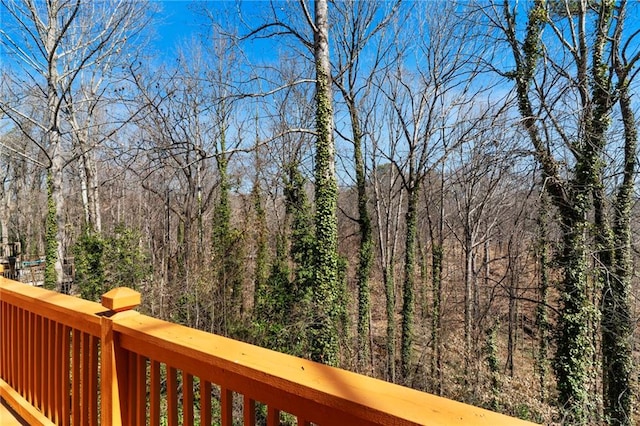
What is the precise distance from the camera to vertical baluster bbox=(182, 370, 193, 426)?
3.94 ft

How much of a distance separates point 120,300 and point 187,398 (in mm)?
518

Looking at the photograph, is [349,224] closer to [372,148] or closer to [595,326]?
[372,148]

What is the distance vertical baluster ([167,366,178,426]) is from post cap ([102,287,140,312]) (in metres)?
0.40

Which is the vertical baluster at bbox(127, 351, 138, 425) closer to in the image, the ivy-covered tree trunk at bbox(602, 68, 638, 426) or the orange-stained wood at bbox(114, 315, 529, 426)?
the orange-stained wood at bbox(114, 315, 529, 426)

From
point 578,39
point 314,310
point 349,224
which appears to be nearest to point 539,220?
point 578,39

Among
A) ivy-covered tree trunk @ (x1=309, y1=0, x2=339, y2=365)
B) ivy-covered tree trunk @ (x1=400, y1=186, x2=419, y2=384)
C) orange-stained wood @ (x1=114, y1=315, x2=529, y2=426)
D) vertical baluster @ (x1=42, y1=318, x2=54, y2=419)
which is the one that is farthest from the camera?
ivy-covered tree trunk @ (x1=400, y1=186, x2=419, y2=384)

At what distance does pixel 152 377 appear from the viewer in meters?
1.38

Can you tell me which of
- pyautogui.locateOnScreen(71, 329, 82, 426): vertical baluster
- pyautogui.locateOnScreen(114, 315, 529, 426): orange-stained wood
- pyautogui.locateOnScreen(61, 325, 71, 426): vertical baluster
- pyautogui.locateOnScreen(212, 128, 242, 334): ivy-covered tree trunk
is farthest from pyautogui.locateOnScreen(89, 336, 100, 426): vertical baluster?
pyautogui.locateOnScreen(212, 128, 242, 334): ivy-covered tree trunk

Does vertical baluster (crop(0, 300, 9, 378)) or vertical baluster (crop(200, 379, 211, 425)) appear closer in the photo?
vertical baluster (crop(200, 379, 211, 425))

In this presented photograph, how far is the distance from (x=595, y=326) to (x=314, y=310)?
17.7 feet

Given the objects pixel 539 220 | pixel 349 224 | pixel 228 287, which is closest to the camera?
pixel 539 220

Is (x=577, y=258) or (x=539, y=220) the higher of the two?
(x=539, y=220)

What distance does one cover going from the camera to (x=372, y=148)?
13859mm

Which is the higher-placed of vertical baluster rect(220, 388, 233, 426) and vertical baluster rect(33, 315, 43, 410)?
vertical baluster rect(220, 388, 233, 426)
